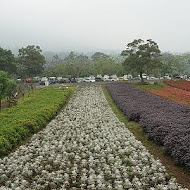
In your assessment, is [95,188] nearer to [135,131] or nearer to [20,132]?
[20,132]

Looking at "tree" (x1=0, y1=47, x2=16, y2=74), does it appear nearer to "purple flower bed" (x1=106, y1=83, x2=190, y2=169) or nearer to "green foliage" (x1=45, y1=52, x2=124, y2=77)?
"green foliage" (x1=45, y1=52, x2=124, y2=77)

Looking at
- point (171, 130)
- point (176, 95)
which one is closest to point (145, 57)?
point (176, 95)

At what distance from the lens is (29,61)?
71.9m

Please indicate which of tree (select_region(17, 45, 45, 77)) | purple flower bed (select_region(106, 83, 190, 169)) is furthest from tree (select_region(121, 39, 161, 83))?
purple flower bed (select_region(106, 83, 190, 169))

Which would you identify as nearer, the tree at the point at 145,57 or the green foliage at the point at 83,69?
the tree at the point at 145,57

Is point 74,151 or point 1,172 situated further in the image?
point 74,151

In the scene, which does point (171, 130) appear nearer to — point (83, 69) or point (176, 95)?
point (176, 95)

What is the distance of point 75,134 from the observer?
16250 mm

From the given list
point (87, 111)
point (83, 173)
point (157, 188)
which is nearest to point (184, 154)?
point (157, 188)

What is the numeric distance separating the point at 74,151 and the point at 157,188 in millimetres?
4600

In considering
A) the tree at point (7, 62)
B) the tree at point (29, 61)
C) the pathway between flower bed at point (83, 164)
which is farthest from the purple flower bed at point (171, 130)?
the tree at point (29, 61)

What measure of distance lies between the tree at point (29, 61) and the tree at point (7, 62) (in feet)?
21.8

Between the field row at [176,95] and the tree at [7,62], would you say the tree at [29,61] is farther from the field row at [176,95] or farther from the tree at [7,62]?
the field row at [176,95]

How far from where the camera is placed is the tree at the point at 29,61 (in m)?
72.2
